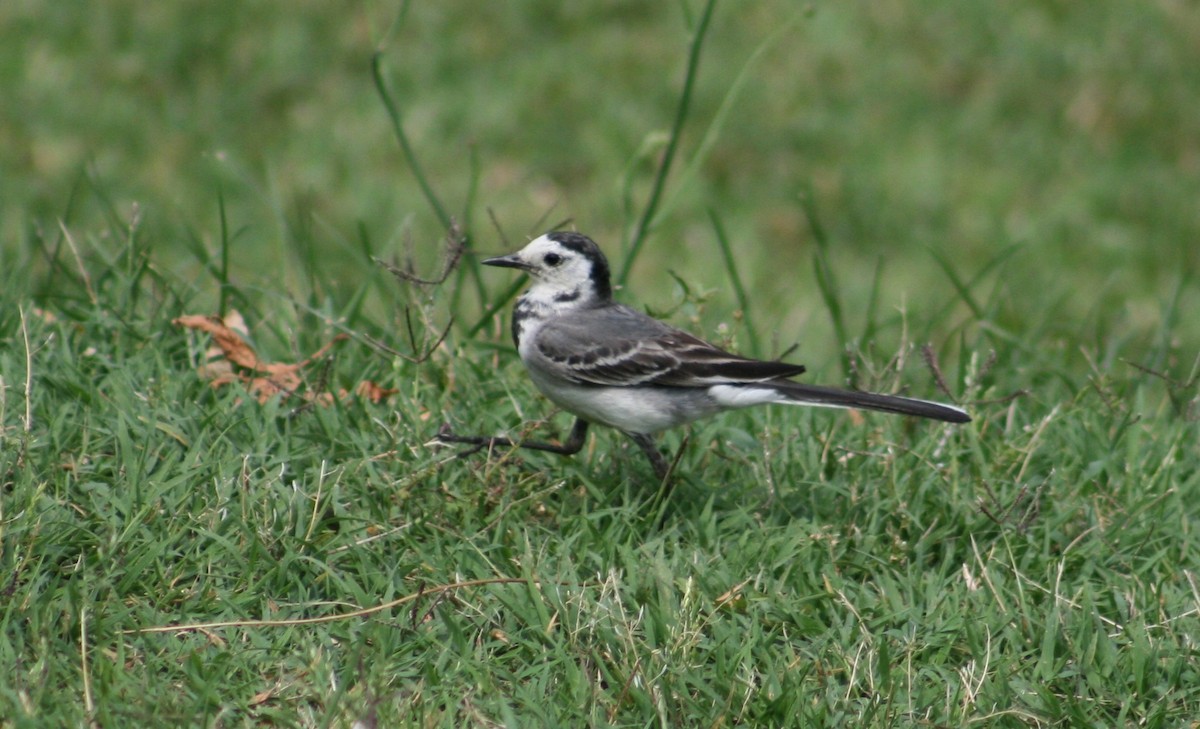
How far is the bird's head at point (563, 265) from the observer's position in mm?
5258

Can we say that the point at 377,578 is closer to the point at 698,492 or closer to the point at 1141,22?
the point at 698,492

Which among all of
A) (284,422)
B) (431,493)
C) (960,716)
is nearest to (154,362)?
(284,422)

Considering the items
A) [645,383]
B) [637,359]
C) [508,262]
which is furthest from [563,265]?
[645,383]

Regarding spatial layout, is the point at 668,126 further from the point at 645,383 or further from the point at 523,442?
the point at 523,442

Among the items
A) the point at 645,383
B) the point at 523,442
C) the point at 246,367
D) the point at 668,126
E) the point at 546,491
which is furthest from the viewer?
the point at 668,126

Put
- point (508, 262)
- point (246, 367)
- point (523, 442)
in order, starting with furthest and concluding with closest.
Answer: point (246, 367)
point (508, 262)
point (523, 442)

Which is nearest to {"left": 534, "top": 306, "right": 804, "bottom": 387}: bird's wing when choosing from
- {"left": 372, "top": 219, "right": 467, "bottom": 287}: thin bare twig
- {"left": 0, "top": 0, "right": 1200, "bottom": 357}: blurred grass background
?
{"left": 372, "top": 219, "right": 467, "bottom": 287}: thin bare twig

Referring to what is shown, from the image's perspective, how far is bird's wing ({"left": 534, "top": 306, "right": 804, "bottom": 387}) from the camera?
4879 mm

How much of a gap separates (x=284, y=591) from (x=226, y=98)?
6675mm

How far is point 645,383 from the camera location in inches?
195

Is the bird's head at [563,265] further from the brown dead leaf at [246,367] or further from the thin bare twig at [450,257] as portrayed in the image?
the brown dead leaf at [246,367]

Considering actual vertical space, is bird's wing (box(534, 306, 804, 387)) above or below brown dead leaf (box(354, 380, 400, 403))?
above

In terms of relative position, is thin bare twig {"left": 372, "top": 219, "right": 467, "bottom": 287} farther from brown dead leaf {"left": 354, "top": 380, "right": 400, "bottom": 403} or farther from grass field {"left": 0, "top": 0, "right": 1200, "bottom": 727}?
brown dead leaf {"left": 354, "top": 380, "right": 400, "bottom": 403}

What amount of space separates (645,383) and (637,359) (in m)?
0.11
